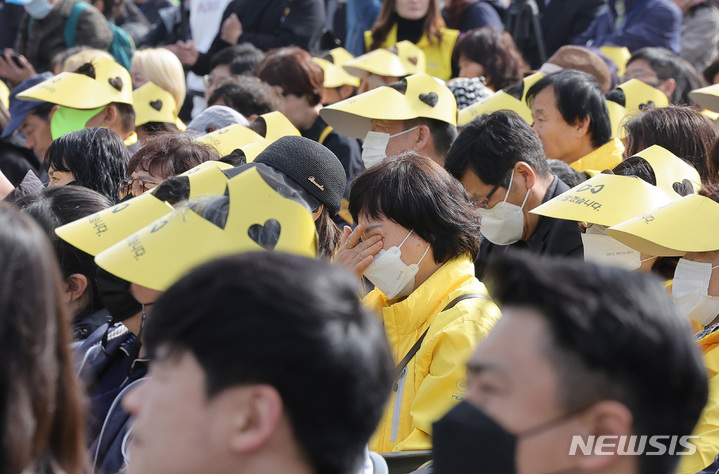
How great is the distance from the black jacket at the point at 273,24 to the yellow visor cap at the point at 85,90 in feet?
8.86

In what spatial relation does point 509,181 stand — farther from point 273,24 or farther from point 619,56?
point 273,24

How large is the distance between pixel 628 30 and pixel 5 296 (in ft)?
26.8

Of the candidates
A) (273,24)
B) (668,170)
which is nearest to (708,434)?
(668,170)

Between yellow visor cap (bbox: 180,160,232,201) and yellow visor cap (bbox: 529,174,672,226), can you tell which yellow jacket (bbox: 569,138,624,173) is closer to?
yellow visor cap (bbox: 529,174,672,226)

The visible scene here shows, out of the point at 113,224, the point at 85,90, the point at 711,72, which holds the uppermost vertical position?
the point at 113,224

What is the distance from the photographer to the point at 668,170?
14.0ft

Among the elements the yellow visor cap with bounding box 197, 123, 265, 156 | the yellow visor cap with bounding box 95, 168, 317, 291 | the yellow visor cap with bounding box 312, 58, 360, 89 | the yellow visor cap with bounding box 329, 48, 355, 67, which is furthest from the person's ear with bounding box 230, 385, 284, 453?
the yellow visor cap with bounding box 329, 48, 355, 67

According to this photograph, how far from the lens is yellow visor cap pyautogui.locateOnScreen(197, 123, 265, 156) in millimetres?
5113

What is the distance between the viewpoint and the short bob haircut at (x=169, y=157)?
4555 millimetres

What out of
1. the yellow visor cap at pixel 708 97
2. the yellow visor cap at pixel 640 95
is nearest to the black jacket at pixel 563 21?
the yellow visor cap at pixel 640 95

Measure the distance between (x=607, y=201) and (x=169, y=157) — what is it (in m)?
2.04

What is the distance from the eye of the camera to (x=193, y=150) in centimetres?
458

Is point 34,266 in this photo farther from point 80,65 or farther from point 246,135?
point 80,65

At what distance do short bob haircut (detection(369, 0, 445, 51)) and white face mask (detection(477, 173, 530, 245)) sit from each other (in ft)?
13.6
